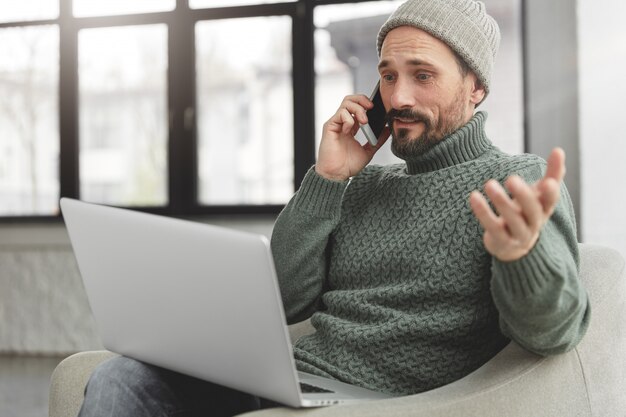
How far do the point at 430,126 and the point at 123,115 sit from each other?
323cm

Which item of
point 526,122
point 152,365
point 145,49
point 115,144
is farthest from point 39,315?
point 152,365

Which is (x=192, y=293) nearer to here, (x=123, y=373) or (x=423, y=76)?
(x=123, y=373)

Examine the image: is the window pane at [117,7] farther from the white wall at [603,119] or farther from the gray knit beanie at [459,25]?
the gray knit beanie at [459,25]

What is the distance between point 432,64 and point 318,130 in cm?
266

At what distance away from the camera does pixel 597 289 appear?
128cm

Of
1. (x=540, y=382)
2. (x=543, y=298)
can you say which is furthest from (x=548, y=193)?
(x=540, y=382)

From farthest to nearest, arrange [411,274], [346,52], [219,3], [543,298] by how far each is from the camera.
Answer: [219,3] < [346,52] < [411,274] < [543,298]

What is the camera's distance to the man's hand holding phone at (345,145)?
58.5 inches

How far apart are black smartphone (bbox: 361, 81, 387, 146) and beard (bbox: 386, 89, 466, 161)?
10 centimetres

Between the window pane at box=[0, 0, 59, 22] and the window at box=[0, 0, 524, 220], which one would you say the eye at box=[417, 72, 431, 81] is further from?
the window pane at box=[0, 0, 59, 22]

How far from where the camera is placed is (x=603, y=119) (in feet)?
11.4

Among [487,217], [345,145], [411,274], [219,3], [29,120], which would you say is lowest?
[411,274]

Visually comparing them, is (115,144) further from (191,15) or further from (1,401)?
(1,401)

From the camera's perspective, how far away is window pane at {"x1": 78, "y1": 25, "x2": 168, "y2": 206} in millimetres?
4238
